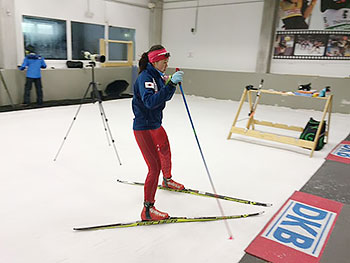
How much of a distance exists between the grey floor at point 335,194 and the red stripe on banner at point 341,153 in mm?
162

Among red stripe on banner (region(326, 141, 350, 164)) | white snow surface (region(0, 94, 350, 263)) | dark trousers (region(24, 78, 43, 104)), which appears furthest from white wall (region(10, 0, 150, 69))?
red stripe on banner (region(326, 141, 350, 164))

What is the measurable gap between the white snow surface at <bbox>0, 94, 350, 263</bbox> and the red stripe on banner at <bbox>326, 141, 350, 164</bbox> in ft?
0.35

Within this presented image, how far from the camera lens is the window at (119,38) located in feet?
30.1

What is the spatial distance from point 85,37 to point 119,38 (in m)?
1.26

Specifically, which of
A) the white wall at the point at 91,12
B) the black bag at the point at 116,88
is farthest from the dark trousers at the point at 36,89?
the black bag at the point at 116,88

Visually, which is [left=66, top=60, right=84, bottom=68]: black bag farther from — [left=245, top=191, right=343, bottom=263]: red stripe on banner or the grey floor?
[left=245, top=191, right=343, bottom=263]: red stripe on banner

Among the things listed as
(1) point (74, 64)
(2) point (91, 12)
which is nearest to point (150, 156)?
(1) point (74, 64)

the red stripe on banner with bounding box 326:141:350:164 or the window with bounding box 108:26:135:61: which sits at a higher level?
the window with bounding box 108:26:135:61

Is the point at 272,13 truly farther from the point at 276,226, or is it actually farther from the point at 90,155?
the point at 276,226

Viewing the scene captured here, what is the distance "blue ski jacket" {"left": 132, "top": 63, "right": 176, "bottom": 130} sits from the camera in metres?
1.95

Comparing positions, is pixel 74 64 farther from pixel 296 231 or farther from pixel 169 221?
pixel 296 231

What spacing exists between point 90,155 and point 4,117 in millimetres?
2869

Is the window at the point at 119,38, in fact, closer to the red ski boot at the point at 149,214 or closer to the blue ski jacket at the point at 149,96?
the blue ski jacket at the point at 149,96

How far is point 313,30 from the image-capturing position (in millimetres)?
7484
